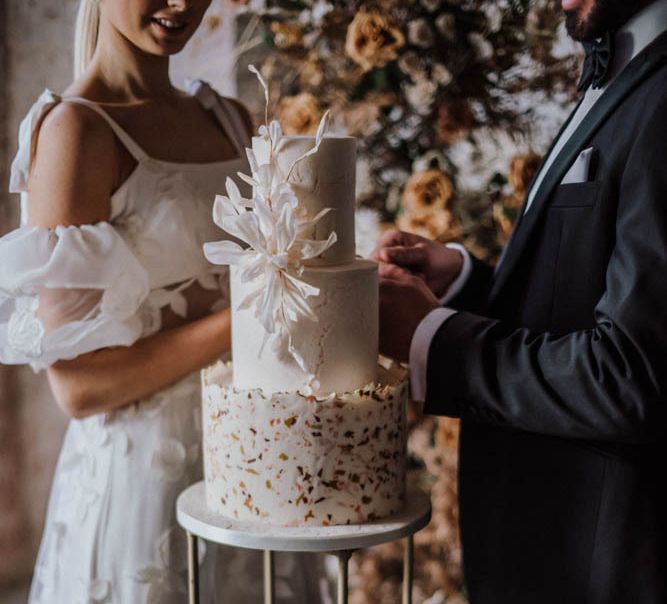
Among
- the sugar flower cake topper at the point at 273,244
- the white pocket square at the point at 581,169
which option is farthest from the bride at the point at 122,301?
the white pocket square at the point at 581,169

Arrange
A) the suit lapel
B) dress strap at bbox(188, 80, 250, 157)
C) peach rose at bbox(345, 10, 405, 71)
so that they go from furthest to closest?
peach rose at bbox(345, 10, 405, 71)
dress strap at bbox(188, 80, 250, 157)
the suit lapel

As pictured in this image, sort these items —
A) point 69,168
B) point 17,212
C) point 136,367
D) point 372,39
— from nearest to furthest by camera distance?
point 69,168 < point 136,367 < point 17,212 < point 372,39

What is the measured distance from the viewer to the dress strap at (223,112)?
1.75m

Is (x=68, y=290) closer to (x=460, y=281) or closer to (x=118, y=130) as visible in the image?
(x=118, y=130)

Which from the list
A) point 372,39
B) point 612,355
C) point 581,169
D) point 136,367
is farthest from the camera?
point 372,39

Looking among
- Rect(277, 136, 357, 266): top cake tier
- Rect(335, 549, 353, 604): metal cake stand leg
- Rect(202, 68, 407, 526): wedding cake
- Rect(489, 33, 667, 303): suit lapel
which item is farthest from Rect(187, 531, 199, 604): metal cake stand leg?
Rect(489, 33, 667, 303): suit lapel

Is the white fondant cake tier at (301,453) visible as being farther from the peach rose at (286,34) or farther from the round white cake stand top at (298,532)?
the peach rose at (286,34)

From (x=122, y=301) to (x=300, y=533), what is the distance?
1.67 ft

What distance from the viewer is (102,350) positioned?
153 cm

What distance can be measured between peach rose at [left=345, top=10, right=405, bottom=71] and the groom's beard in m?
0.95

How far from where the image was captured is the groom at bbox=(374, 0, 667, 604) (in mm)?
1220

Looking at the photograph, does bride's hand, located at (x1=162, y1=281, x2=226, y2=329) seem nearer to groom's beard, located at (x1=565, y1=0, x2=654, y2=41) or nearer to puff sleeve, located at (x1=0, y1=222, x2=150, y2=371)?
puff sleeve, located at (x1=0, y1=222, x2=150, y2=371)

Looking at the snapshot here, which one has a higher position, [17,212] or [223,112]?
[223,112]

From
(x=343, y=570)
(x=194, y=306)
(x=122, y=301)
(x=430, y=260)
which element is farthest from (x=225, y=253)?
(x=430, y=260)
